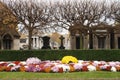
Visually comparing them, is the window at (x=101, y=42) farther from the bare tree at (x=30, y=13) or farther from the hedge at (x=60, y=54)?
the hedge at (x=60, y=54)

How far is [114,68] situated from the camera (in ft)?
74.8

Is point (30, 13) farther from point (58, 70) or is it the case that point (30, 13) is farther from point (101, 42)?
point (58, 70)

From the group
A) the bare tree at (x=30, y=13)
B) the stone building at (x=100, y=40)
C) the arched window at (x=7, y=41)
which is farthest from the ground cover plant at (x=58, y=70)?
the arched window at (x=7, y=41)

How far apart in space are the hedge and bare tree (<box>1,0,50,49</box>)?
19396 mm

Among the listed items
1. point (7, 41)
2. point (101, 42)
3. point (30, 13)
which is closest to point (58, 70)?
point (30, 13)

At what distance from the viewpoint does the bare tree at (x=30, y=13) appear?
56.7 m

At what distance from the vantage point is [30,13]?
187 ft

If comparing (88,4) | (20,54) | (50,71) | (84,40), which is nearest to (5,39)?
(84,40)

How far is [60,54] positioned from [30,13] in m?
22.2

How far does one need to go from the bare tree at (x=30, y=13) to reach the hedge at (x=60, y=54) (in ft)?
63.6

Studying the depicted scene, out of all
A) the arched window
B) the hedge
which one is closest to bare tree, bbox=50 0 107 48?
the arched window

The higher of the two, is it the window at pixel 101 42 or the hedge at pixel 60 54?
the window at pixel 101 42

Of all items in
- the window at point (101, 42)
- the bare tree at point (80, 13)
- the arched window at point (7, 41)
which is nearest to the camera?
the bare tree at point (80, 13)

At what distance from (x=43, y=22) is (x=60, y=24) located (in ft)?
10.5
